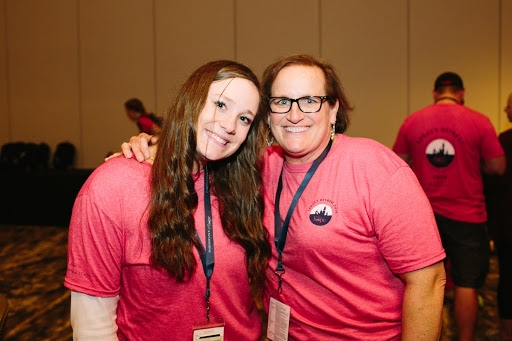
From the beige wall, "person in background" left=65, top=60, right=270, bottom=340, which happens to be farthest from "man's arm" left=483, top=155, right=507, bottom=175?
the beige wall

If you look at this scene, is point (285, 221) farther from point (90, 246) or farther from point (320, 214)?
point (90, 246)

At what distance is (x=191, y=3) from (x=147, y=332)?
6566 mm

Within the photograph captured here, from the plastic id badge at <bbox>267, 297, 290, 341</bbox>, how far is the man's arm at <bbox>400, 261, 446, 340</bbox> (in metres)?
0.42

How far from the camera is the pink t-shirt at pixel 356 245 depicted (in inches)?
53.8

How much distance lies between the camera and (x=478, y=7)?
6062mm

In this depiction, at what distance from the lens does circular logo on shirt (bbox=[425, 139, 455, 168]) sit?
3062 millimetres

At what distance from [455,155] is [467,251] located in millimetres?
684

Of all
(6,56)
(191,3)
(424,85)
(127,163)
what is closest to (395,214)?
(127,163)

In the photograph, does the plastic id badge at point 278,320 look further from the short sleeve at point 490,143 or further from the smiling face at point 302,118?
the short sleeve at point 490,143

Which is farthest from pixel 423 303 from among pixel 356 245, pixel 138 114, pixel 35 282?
pixel 138 114

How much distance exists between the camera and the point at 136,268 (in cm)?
135

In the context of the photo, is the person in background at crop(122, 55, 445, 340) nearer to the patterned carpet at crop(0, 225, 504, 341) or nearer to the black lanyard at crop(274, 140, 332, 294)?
the black lanyard at crop(274, 140, 332, 294)

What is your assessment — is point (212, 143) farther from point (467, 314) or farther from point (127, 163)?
point (467, 314)

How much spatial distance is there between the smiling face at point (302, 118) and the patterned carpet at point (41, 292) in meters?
2.21
